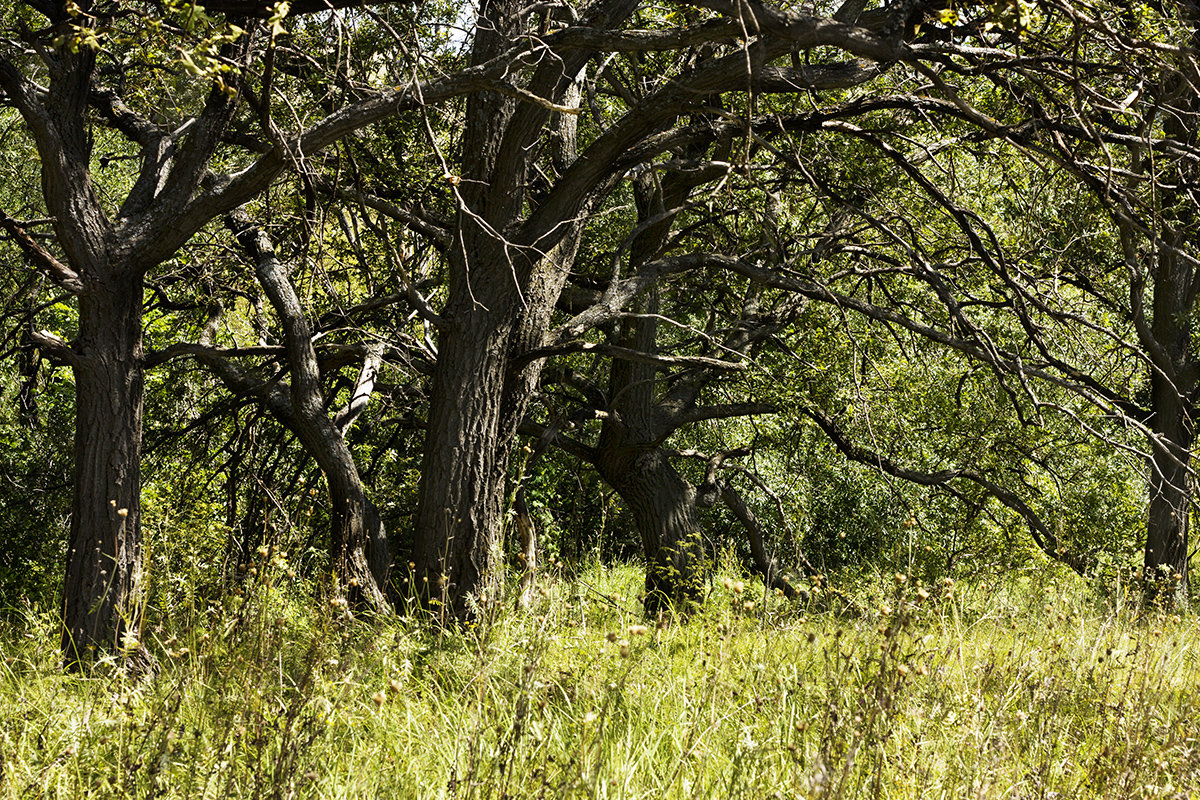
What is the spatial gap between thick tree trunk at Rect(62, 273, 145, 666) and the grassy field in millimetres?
289

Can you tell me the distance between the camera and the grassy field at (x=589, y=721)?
3.06m

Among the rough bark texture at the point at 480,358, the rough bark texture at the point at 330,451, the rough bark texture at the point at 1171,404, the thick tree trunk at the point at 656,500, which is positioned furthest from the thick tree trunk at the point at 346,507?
the rough bark texture at the point at 1171,404

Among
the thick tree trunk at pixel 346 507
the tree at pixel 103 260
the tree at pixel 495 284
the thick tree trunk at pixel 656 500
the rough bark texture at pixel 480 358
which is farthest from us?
the thick tree trunk at pixel 656 500

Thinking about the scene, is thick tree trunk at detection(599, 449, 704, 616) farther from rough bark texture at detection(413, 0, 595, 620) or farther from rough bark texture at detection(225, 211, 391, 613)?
rough bark texture at detection(225, 211, 391, 613)

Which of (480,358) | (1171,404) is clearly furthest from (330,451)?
(1171,404)

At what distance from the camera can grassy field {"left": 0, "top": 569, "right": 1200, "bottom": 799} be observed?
306cm

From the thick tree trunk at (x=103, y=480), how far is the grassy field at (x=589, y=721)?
29cm

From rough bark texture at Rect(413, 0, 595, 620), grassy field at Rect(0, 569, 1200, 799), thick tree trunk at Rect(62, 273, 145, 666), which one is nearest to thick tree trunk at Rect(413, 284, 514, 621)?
rough bark texture at Rect(413, 0, 595, 620)

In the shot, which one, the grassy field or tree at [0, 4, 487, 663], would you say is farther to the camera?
tree at [0, 4, 487, 663]

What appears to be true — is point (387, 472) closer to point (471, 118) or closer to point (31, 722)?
point (471, 118)

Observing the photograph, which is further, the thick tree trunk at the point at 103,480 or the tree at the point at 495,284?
the tree at the point at 495,284

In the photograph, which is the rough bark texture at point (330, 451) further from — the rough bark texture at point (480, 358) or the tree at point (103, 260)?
the tree at point (103, 260)

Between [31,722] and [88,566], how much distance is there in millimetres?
1549

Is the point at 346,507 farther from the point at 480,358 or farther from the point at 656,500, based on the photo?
the point at 656,500
